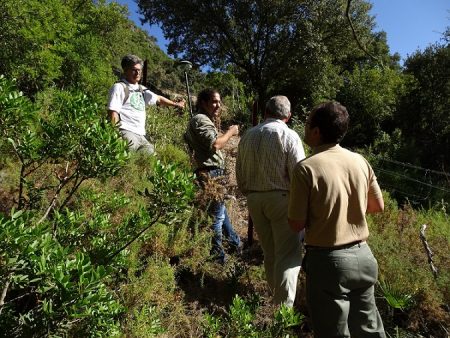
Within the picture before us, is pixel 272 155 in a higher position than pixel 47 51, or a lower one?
lower

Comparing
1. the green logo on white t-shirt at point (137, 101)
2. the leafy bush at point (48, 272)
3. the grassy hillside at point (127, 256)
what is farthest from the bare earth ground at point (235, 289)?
the leafy bush at point (48, 272)

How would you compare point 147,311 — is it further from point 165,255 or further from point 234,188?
point 234,188

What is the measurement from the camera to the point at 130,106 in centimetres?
393

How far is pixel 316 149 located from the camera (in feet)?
7.47

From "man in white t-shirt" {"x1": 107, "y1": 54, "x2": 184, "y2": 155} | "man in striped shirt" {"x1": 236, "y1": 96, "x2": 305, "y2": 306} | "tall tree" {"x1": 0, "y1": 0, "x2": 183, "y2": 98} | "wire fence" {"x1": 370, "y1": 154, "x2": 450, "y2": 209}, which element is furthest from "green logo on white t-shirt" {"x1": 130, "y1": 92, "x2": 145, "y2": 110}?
"wire fence" {"x1": 370, "y1": 154, "x2": 450, "y2": 209}

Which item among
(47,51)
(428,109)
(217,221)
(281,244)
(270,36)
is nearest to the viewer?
(281,244)

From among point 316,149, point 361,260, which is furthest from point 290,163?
point 361,260

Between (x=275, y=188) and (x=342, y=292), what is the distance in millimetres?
968

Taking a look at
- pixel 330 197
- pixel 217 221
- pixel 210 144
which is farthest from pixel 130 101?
pixel 330 197

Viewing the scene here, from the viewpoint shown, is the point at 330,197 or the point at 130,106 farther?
the point at 130,106

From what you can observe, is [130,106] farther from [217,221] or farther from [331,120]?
[331,120]

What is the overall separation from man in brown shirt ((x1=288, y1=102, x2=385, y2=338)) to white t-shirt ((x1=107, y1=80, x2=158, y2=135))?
217cm

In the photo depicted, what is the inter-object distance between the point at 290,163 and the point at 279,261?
702 mm

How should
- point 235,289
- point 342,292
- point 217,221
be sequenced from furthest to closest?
1. point 217,221
2. point 235,289
3. point 342,292
